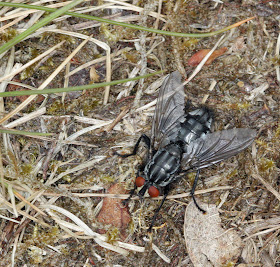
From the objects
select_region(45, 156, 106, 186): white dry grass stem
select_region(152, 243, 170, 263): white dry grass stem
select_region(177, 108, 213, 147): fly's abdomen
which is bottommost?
select_region(152, 243, 170, 263): white dry grass stem

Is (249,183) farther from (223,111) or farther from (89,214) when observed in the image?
(89,214)

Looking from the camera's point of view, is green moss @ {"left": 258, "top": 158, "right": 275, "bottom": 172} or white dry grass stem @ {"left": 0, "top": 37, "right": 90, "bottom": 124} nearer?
white dry grass stem @ {"left": 0, "top": 37, "right": 90, "bottom": 124}

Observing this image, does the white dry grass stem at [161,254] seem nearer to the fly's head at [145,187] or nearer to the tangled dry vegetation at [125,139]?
the tangled dry vegetation at [125,139]

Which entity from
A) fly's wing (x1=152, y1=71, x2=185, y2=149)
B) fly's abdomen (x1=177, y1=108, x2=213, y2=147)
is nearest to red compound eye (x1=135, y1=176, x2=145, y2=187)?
fly's wing (x1=152, y1=71, x2=185, y2=149)

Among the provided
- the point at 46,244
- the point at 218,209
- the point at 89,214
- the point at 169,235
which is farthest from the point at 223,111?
the point at 46,244

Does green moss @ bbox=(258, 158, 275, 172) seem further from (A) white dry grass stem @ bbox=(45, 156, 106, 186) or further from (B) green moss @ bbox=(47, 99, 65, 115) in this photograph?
(B) green moss @ bbox=(47, 99, 65, 115)

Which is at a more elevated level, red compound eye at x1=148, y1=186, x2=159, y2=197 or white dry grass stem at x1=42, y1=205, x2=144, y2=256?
red compound eye at x1=148, y1=186, x2=159, y2=197

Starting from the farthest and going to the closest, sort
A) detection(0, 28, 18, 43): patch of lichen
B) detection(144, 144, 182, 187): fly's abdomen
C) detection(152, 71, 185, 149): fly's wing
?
detection(152, 71, 185, 149): fly's wing < detection(144, 144, 182, 187): fly's abdomen < detection(0, 28, 18, 43): patch of lichen
